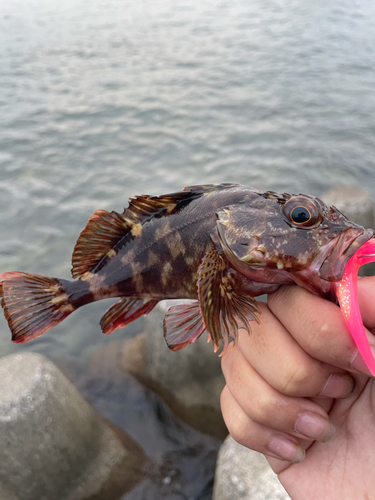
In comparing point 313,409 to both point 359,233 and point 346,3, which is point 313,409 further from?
point 346,3

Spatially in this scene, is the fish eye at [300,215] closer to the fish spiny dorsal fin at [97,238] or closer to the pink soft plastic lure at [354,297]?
the pink soft plastic lure at [354,297]

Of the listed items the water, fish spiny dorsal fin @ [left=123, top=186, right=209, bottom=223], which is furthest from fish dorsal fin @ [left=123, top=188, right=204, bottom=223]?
the water

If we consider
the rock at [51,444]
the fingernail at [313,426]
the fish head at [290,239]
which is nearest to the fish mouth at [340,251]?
the fish head at [290,239]

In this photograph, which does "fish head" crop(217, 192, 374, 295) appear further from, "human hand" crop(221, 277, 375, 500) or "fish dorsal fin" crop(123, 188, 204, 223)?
"fish dorsal fin" crop(123, 188, 204, 223)

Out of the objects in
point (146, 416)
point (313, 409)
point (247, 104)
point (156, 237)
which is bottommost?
point (146, 416)

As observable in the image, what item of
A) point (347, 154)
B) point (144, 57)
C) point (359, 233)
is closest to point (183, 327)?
point (359, 233)

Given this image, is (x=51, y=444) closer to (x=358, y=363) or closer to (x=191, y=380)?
(x=191, y=380)

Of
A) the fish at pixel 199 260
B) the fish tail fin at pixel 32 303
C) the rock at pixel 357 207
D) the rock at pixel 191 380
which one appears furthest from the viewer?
the rock at pixel 357 207
